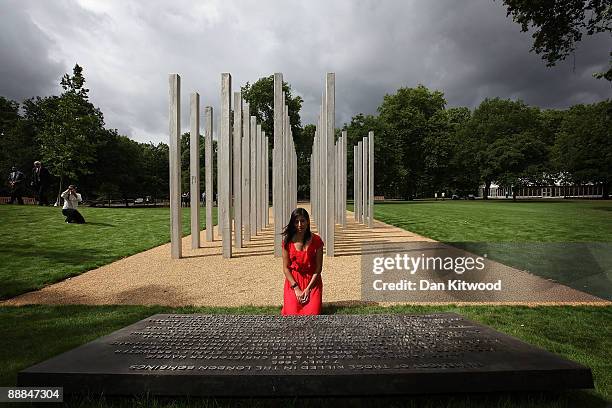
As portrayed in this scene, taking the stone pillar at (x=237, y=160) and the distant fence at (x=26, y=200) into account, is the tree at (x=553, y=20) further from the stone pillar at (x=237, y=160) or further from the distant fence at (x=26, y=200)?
the distant fence at (x=26, y=200)

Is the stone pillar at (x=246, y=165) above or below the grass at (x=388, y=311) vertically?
above

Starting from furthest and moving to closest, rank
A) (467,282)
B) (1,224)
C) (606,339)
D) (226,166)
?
(1,224)
(226,166)
(467,282)
(606,339)

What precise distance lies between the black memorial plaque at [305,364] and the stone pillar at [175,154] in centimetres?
748

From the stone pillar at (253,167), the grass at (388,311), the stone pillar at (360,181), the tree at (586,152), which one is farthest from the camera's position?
the tree at (586,152)

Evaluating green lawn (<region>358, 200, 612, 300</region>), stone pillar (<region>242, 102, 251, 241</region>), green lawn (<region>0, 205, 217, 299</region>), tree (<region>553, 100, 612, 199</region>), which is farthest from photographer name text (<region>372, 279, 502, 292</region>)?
tree (<region>553, 100, 612, 199</region>)

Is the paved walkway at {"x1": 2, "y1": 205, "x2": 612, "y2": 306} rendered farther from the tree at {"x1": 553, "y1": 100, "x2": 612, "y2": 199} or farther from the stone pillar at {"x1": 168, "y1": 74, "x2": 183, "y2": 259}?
the tree at {"x1": 553, "y1": 100, "x2": 612, "y2": 199}

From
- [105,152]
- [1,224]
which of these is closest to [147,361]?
[1,224]

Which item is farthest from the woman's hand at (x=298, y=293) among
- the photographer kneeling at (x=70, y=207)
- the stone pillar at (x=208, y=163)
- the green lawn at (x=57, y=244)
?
the photographer kneeling at (x=70, y=207)

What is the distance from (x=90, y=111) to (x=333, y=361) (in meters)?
54.6

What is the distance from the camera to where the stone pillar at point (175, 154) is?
36.4ft

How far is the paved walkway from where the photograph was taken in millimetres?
6945

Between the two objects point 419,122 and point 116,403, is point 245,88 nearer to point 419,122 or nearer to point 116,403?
point 419,122

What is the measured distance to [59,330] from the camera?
16.9 feet

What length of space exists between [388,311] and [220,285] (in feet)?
11.6
